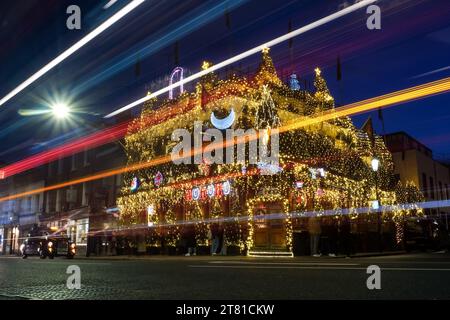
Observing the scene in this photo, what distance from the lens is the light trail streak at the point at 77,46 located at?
15250 millimetres

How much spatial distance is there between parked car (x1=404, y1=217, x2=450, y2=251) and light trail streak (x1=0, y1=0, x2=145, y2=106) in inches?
783

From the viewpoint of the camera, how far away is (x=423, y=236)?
27.1 metres

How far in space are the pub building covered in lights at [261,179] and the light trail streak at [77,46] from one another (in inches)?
346

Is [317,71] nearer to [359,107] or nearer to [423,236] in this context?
[359,107]

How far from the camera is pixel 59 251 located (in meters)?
27.2

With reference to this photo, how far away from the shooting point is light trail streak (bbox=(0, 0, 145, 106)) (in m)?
15.2

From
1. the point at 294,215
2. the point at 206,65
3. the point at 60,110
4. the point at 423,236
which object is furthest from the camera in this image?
the point at 423,236

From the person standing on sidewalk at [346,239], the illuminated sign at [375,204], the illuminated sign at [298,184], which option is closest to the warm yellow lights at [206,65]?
the illuminated sign at [298,184]

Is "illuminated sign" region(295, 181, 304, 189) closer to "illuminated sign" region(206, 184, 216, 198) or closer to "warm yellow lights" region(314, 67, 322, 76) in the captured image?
"illuminated sign" region(206, 184, 216, 198)

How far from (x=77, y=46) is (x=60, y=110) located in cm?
678

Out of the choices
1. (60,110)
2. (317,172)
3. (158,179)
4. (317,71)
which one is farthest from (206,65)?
(317,172)

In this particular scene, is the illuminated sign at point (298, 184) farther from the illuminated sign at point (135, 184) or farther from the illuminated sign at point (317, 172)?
the illuminated sign at point (135, 184)

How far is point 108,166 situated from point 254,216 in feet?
60.1
